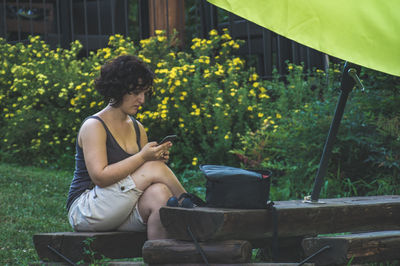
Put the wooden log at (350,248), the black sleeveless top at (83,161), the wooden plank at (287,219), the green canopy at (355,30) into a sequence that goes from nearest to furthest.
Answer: the green canopy at (355,30) → the wooden plank at (287,219) → the wooden log at (350,248) → the black sleeveless top at (83,161)

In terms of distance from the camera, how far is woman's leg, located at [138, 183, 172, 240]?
2959 millimetres

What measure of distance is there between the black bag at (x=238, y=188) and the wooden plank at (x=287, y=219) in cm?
6

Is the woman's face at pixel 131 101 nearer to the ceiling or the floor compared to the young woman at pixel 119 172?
nearer to the ceiling

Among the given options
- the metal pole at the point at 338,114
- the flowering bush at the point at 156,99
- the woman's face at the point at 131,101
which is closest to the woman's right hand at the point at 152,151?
the woman's face at the point at 131,101

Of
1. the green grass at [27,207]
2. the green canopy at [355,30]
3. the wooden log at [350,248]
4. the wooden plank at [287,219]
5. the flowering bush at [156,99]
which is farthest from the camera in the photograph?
the flowering bush at [156,99]

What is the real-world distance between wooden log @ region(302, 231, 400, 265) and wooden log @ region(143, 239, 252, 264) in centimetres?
33

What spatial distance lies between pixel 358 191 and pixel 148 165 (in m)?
2.75

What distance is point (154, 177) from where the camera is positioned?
3.13 metres

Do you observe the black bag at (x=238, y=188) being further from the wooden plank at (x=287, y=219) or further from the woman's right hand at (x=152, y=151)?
the woman's right hand at (x=152, y=151)

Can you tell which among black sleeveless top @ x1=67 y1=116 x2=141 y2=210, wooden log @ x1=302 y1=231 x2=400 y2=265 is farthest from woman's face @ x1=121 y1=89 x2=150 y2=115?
wooden log @ x1=302 y1=231 x2=400 y2=265

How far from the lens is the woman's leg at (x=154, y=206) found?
2959mm

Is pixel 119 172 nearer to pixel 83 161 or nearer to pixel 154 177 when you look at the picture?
pixel 154 177

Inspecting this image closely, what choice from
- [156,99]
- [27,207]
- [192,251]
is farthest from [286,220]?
[156,99]

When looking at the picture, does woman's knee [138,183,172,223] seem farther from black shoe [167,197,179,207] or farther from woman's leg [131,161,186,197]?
black shoe [167,197,179,207]
